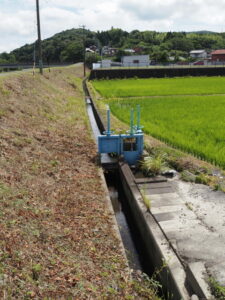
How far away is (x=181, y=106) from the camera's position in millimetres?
16188

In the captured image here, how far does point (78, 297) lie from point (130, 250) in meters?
2.01

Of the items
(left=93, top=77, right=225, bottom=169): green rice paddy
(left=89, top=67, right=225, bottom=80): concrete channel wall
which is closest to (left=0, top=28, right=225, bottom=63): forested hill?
(left=89, top=67, right=225, bottom=80): concrete channel wall

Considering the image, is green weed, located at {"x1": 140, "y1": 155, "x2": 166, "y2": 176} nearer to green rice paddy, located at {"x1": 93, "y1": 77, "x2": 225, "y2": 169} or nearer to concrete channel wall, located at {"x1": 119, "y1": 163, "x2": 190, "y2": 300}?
concrete channel wall, located at {"x1": 119, "y1": 163, "x2": 190, "y2": 300}

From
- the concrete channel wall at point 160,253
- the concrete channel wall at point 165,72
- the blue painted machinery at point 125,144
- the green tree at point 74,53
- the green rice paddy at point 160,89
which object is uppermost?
the green tree at point 74,53

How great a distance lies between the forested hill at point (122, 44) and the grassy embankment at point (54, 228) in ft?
224

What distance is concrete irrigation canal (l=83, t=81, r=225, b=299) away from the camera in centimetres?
371

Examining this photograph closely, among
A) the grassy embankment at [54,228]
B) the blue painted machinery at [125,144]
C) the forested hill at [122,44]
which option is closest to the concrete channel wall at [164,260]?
the grassy embankment at [54,228]

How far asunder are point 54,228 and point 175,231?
6.30ft

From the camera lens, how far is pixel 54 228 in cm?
470

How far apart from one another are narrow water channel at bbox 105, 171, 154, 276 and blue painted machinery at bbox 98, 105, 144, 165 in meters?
0.66

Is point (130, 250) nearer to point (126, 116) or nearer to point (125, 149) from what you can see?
point (125, 149)

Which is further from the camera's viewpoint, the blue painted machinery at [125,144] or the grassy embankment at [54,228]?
the blue painted machinery at [125,144]

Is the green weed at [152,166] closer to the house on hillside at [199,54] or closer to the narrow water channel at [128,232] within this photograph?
the narrow water channel at [128,232]

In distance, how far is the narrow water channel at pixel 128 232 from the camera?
16.1 ft
